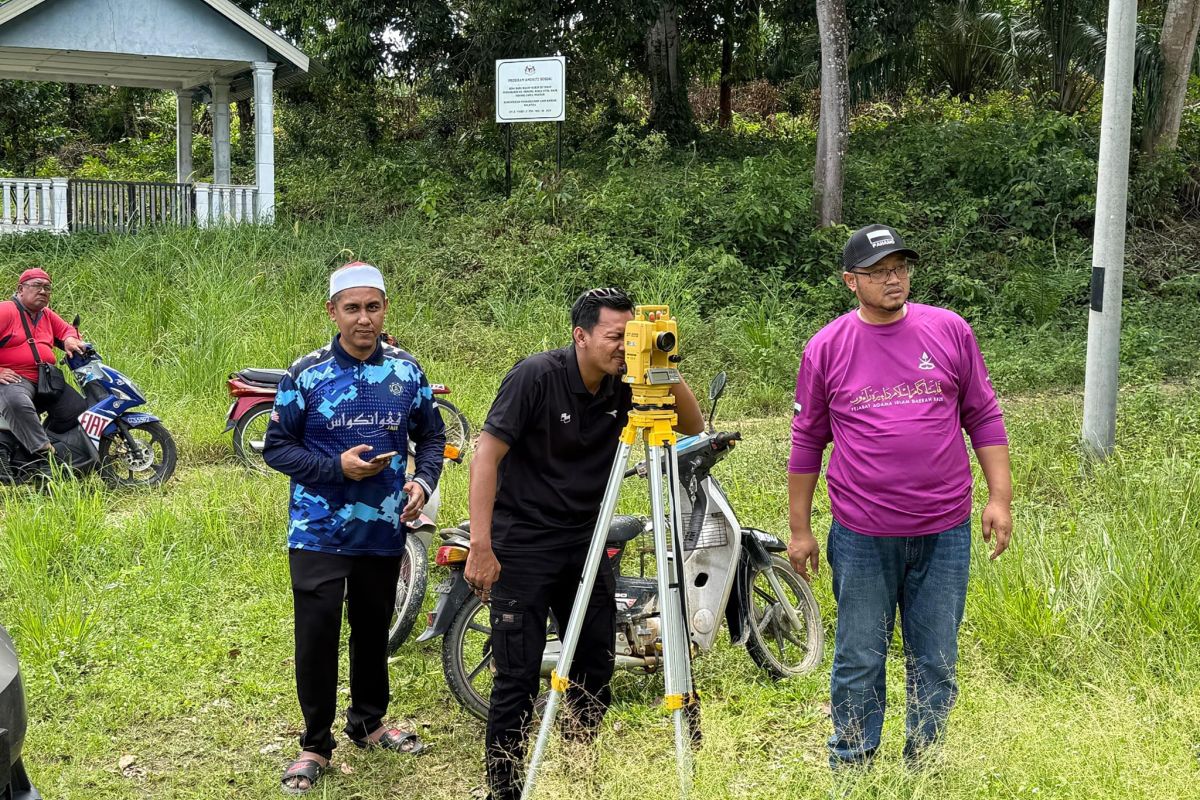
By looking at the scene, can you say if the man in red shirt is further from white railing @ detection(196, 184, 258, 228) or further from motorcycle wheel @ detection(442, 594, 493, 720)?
white railing @ detection(196, 184, 258, 228)

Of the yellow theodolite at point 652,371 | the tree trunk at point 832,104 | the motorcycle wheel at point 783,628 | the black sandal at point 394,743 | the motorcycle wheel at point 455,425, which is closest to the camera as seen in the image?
the yellow theodolite at point 652,371

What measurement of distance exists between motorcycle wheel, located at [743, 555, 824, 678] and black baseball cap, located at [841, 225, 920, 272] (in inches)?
74.3

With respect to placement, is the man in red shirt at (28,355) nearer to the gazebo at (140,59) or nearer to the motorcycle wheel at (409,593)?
the motorcycle wheel at (409,593)

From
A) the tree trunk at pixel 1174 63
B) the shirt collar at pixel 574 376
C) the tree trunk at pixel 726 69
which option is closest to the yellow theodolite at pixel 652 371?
the shirt collar at pixel 574 376

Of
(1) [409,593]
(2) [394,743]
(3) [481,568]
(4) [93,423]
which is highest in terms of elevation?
(3) [481,568]

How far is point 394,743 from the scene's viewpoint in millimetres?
4711

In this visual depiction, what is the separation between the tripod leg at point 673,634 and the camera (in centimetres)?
341

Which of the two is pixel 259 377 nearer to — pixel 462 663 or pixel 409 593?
pixel 409 593

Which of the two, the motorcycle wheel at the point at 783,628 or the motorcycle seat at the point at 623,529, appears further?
the motorcycle wheel at the point at 783,628

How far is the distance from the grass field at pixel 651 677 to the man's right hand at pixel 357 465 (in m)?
1.20

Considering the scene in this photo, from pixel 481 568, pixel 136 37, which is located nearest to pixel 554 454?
pixel 481 568

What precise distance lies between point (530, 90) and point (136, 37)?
557 cm

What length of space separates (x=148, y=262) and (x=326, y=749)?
10065 mm

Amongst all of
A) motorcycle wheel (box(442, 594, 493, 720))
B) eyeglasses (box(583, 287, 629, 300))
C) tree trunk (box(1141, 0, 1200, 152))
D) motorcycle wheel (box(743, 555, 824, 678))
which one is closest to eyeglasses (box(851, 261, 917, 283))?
eyeglasses (box(583, 287, 629, 300))
